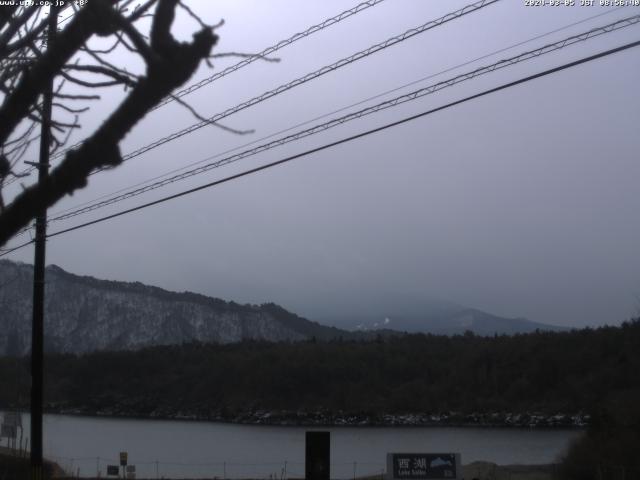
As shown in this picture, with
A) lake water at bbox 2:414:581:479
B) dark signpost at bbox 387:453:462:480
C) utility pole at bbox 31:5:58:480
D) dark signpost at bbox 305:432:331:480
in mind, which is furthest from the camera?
lake water at bbox 2:414:581:479

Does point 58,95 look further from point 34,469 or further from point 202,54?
point 34,469

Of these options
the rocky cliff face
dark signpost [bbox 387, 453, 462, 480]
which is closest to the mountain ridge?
the rocky cliff face

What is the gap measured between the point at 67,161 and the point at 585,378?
71548 mm

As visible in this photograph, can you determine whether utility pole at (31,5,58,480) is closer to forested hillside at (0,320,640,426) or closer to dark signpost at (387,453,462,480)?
dark signpost at (387,453,462,480)

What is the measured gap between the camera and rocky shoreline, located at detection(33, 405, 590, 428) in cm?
6969

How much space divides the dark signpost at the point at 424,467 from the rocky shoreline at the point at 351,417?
4080cm

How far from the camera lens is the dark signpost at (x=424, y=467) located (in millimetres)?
24453

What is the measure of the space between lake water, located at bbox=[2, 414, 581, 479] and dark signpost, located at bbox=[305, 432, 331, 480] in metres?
24.5

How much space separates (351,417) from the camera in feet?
262

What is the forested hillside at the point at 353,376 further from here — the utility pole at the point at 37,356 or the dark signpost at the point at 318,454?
the dark signpost at the point at 318,454

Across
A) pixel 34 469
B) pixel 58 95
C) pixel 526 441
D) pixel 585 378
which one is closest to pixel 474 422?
pixel 585 378

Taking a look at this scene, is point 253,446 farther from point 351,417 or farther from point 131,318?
point 131,318

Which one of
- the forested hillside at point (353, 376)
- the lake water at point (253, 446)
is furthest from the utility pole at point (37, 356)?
the forested hillside at point (353, 376)

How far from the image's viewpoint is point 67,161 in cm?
393
